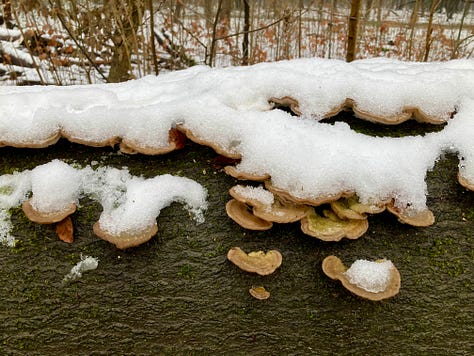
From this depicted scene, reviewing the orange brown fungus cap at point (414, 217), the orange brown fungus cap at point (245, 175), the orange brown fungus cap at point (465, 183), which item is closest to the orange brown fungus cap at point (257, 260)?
the orange brown fungus cap at point (245, 175)

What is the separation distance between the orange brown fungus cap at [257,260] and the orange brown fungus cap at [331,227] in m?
0.19

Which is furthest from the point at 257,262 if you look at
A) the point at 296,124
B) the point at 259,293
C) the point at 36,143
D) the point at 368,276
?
the point at 36,143

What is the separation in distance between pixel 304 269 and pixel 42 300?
1.26 metres

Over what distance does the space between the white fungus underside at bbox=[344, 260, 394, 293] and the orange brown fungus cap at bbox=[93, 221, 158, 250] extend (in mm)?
915

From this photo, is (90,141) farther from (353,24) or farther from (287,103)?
(353,24)

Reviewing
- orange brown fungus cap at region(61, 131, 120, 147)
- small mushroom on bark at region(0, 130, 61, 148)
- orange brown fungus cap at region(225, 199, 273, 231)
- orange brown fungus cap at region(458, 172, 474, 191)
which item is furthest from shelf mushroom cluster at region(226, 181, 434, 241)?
small mushroom on bark at region(0, 130, 61, 148)

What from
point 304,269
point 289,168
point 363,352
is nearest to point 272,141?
point 289,168

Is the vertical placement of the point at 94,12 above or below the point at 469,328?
above

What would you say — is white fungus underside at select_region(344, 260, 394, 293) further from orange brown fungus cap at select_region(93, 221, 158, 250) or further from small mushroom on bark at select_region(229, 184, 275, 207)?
orange brown fungus cap at select_region(93, 221, 158, 250)

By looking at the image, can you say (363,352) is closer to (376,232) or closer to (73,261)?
(376,232)

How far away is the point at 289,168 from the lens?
5.80 feet

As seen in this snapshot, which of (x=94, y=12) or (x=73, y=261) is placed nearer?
(x=73, y=261)

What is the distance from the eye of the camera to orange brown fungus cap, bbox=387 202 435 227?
68.6 inches

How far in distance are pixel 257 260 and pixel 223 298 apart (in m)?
0.26
